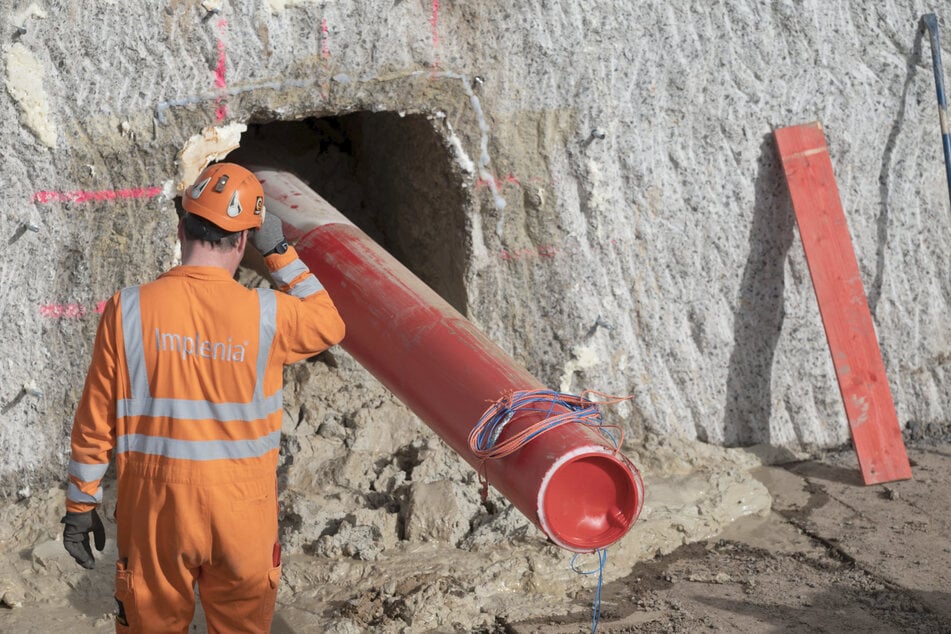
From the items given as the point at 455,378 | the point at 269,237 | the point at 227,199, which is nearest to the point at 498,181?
the point at 455,378

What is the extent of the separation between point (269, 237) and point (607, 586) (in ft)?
6.08

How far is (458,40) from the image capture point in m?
4.43

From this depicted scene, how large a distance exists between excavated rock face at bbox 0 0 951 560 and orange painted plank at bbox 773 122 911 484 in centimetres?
16

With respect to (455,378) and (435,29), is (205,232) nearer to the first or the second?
(455,378)

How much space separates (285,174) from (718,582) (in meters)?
2.43

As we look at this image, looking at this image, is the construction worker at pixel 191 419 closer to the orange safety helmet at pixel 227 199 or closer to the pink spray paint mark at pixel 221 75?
the orange safety helmet at pixel 227 199

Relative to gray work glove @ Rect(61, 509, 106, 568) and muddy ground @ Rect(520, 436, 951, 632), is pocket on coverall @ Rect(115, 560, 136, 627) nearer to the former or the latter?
gray work glove @ Rect(61, 509, 106, 568)

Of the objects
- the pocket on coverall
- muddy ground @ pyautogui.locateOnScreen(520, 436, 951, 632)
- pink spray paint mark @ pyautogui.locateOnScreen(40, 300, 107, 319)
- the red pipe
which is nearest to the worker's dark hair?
the red pipe

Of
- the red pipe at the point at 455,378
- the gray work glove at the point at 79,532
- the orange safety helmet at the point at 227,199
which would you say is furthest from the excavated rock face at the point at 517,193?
the orange safety helmet at the point at 227,199

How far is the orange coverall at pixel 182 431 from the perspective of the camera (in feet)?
9.08

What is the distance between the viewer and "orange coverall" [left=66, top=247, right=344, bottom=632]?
2.77m

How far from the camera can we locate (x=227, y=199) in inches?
112

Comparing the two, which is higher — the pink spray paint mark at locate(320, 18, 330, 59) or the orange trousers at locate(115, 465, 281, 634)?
the pink spray paint mark at locate(320, 18, 330, 59)

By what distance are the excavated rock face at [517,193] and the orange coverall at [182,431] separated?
46.9 inches
